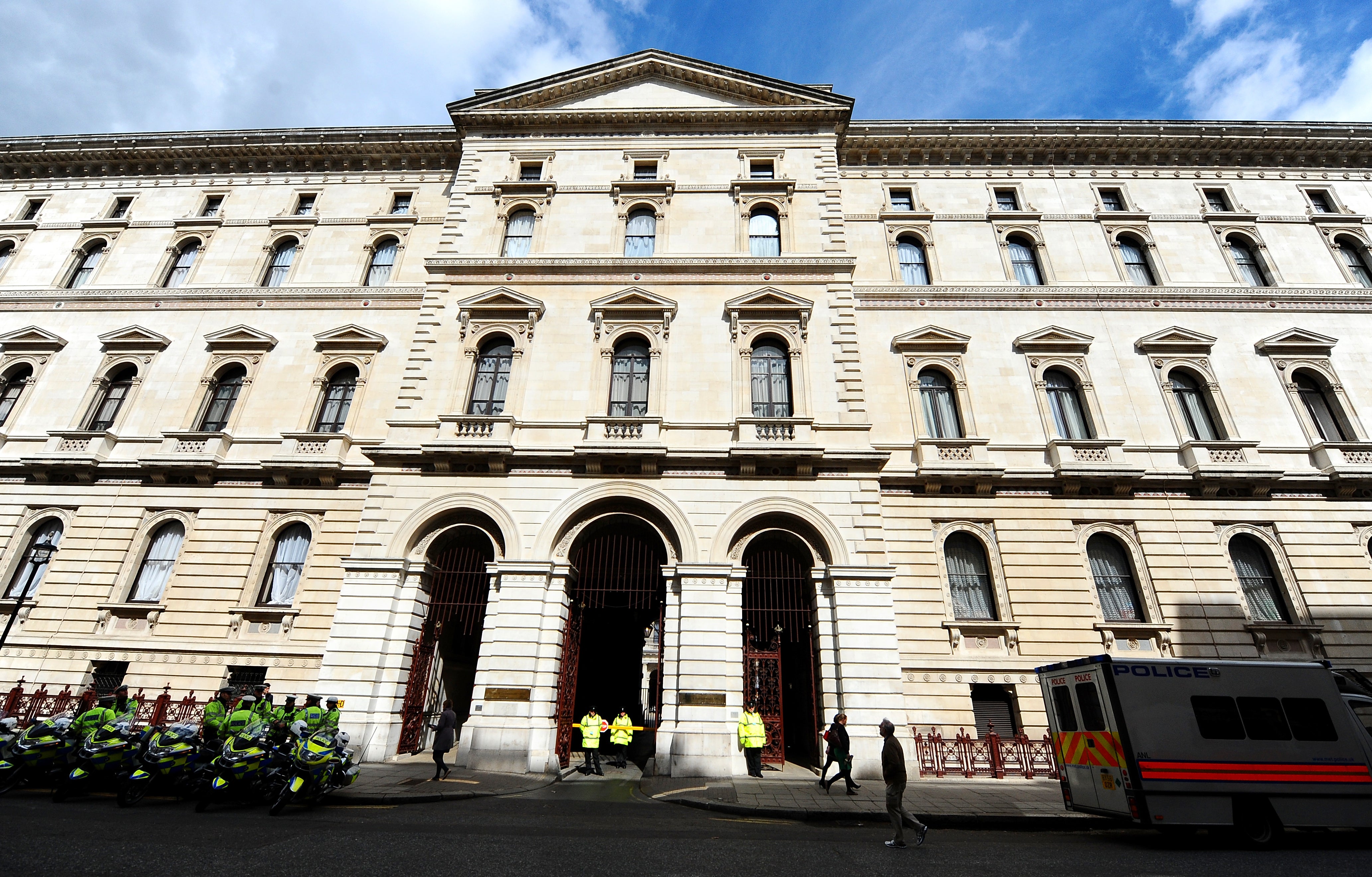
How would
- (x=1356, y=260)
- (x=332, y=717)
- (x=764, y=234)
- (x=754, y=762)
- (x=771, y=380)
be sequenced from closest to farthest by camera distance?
(x=332, y=717)
(x=754, y=762)
(x=771, y=380)
(x=764, y=234)
(x=1356, y=260)

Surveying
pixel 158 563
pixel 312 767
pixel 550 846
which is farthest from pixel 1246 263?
pixel 158 563

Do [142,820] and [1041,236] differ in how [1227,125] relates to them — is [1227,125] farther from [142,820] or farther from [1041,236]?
[142,820]

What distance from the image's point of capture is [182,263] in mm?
24062

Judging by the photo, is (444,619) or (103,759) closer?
(103,759)

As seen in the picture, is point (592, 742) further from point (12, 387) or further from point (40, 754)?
point (12, 387)

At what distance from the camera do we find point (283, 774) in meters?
9.97

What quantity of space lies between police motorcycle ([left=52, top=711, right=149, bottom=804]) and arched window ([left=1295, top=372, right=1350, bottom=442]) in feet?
103

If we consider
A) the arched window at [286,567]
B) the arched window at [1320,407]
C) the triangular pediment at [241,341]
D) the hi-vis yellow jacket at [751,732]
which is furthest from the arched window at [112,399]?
the arched window at [1320,407]

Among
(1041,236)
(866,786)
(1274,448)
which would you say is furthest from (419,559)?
(1274,448)

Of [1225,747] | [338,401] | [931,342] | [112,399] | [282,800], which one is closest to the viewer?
[282,800]

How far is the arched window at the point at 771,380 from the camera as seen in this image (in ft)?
59.1

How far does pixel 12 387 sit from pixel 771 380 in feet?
90.9

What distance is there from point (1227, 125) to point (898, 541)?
21.9 metres

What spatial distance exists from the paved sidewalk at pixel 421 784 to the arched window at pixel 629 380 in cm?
942
